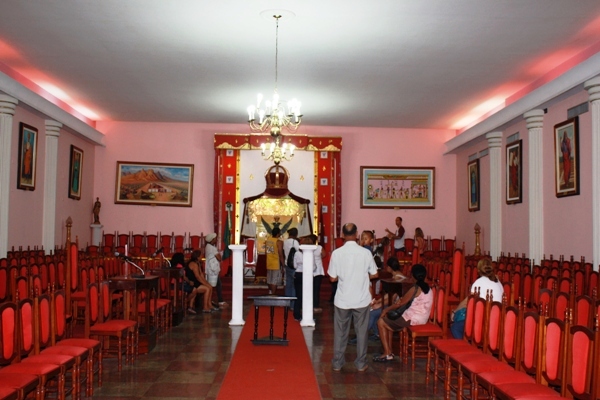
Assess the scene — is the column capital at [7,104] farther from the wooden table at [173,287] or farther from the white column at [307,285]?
the white column at [307,285]

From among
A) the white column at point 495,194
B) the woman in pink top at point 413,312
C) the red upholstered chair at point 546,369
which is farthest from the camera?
the white column at point 495,194

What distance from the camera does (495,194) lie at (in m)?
14.2

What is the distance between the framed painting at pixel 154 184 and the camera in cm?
1683

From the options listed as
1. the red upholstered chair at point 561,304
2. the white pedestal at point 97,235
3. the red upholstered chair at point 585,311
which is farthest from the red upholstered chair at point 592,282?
the white pedestal at point 97,235

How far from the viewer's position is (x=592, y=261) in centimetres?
945

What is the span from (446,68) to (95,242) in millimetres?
10326

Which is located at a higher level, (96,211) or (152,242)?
(96,211)

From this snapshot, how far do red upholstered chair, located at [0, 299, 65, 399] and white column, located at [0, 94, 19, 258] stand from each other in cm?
675

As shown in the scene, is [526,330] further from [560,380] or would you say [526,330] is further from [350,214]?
[350,214]

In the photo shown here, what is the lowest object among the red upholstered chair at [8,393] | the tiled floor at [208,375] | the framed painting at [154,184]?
the tiled floor at [208,375]

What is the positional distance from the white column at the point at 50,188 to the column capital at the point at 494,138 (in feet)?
31.1

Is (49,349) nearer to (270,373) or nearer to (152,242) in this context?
(270,373)

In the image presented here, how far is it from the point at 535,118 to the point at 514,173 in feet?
5.89

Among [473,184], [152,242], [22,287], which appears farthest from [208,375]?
[473,184]
